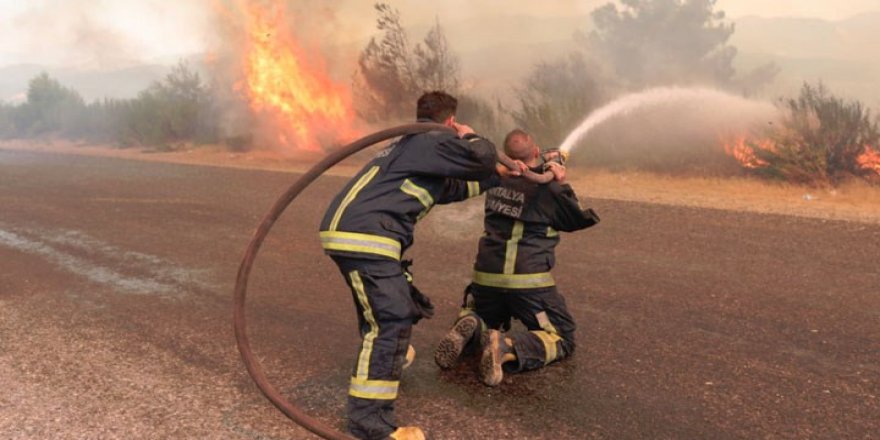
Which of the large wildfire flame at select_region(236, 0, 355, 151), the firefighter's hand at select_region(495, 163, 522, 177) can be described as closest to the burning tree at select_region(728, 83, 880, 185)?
the firefighter's hand at select_region(495, 163, 522, 177)

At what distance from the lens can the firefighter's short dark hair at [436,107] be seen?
3.16m

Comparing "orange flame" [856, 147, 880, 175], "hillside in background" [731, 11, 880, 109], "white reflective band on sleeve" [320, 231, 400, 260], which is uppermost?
"hillside in background" [731, 11, 880, 109]

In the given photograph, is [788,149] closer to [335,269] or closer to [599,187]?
[599,187]

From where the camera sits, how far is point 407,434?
9.38 feet

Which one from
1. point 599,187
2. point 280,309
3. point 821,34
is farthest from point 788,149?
point 821,34

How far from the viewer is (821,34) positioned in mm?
104812

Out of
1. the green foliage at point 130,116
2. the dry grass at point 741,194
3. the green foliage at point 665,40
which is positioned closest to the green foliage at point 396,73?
the green foliage at point 665,40

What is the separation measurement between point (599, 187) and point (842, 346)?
6.99 metres

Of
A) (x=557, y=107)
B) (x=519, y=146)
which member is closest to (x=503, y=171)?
(x=519, y=146)

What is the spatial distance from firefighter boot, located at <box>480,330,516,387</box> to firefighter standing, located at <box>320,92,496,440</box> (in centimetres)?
63

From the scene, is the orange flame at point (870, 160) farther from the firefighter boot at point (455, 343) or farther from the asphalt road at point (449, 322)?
the firefighter boot at point (455, 343)

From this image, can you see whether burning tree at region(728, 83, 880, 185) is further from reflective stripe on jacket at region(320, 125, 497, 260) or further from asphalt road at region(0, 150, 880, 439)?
reflective stripe on jacket at region(320, 125, 497, 260)

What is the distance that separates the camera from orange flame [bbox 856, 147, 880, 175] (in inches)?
409

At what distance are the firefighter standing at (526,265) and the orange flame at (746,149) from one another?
876 centimetres
